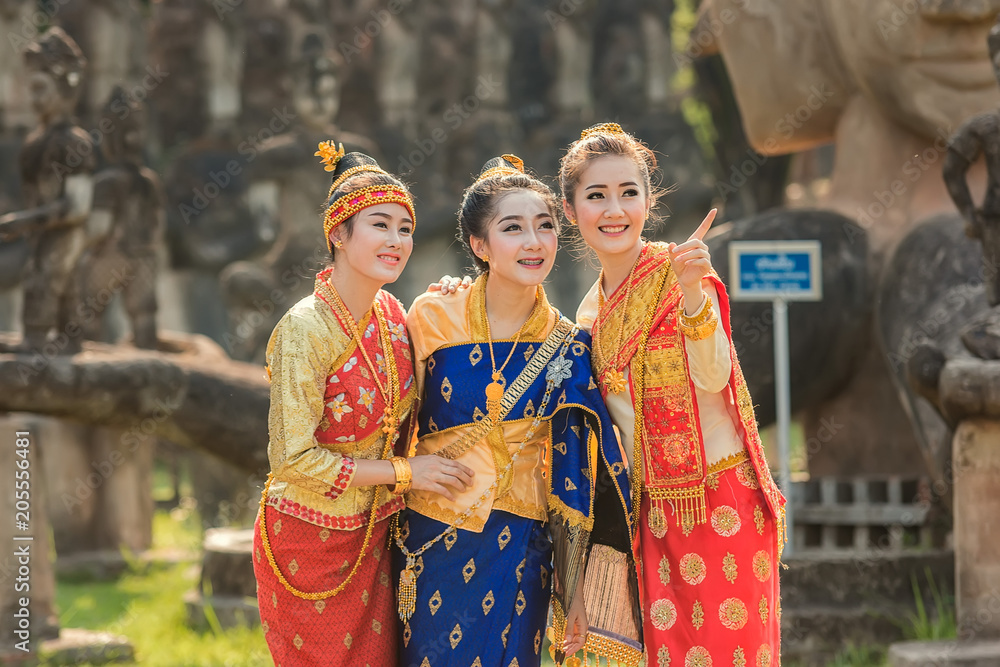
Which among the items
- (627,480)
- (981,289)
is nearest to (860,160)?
(981,289)

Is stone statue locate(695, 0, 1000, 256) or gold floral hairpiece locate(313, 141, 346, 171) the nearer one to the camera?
gold floral hairpiece locate(313, 141, 346, 171)

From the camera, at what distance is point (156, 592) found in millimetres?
7195

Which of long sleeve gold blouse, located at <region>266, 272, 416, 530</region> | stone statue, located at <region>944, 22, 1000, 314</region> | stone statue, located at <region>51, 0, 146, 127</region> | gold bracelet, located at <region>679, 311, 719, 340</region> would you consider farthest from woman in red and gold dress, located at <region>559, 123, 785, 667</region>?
stone statue, located at <region>51, 0, 146, 127</region>

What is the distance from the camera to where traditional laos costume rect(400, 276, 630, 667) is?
2965 millimetres

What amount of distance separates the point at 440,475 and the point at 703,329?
707 mm

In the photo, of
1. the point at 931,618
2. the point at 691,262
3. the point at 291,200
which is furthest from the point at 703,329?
the point at 291,200

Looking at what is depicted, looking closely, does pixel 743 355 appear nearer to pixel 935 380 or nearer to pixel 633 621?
pixel 935 380

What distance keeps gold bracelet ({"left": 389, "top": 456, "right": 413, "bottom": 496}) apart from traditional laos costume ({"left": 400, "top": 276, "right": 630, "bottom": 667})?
4.7 inches

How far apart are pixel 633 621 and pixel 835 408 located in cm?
320

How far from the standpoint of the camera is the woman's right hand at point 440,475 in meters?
2.95

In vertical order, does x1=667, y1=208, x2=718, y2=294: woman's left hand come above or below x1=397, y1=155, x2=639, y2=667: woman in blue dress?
above

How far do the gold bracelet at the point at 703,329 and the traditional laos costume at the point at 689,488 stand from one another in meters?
0.12

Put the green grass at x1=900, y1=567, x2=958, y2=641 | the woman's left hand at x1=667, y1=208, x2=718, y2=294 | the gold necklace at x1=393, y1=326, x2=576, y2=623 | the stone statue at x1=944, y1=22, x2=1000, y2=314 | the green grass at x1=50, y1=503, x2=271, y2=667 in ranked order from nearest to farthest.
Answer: the woman's left hand at x1=667, y1=208, x2=718, y2=294, the gold necklace at x1=393, y1=326, x2=576, y2=623, the stone statue at x1=944, y1=22, x2=1000, y2=314, the green grass at x1=900, y1=567, x2=958, y2=641, the green grass at x1=50, y1=503, x2=271, y2=667

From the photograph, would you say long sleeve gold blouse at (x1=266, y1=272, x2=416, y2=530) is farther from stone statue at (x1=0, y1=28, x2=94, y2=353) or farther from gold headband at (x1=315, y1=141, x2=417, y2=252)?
stone statue at (x1=0, y1=28, x2=94, y2=353)
